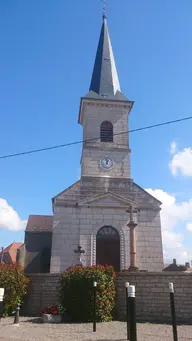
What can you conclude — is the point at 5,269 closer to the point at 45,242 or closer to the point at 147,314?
the point at 147,314

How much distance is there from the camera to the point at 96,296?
10039 millimetres

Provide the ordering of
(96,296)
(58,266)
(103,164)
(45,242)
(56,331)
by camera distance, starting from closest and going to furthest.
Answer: (56,331), (96,296), (58,266), (103,164), (45,242)

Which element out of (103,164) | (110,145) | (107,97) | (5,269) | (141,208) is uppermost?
(107,97)

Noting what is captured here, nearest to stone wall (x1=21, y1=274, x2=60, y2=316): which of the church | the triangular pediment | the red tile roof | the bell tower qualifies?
the church

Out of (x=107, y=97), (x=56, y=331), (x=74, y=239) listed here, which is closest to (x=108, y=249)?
(x=74, y=239)

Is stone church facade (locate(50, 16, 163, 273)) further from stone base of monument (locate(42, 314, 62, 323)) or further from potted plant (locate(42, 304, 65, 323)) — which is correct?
stone base of monument (locate(42, 314, 62, 323))

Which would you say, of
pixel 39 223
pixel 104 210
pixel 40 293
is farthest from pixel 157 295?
pixel 39 223

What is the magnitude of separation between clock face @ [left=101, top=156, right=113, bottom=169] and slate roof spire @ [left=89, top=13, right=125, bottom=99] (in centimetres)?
545

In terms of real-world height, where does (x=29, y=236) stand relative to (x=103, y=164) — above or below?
below

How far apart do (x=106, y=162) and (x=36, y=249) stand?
8359 millimetres

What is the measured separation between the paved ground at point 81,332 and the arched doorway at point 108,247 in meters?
7.74

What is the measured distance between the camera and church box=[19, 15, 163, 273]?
57.2ft

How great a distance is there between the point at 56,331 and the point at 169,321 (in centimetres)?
408

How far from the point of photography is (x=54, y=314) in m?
10.2
